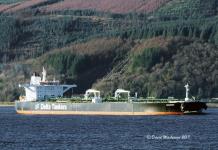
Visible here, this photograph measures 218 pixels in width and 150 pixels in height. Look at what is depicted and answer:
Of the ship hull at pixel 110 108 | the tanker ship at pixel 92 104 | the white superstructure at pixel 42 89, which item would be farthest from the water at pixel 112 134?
the white superstructure at pixel 42 89

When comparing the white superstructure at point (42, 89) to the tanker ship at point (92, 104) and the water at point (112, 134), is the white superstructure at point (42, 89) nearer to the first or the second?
the tanker ship at point (92, 104)

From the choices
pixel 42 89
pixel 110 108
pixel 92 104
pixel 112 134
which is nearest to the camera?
pixel 112 134

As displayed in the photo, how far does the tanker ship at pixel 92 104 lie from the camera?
137875 millimetres

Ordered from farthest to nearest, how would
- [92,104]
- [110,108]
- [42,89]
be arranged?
[42,89], [92,104], [110,108]

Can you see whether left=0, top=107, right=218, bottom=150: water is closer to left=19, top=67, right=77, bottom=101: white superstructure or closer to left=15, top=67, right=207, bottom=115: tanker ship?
left=15, top=67, right=207, bottom=115: tanker ship

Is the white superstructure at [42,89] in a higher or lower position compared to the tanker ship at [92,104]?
higher

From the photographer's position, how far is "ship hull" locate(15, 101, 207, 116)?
452 ft

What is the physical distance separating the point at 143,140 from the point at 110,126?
22464mm

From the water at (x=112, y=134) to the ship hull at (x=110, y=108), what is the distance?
9.34 m

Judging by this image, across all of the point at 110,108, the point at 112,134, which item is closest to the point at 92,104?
the point at 110,108

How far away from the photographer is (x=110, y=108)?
14362 centimetres

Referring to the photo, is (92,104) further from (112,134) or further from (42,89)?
(112,134)

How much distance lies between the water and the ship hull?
9.34 metres

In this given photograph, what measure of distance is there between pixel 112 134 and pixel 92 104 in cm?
4858
